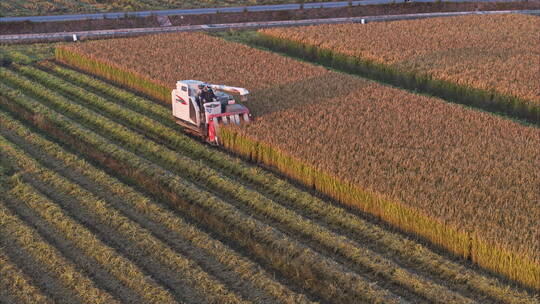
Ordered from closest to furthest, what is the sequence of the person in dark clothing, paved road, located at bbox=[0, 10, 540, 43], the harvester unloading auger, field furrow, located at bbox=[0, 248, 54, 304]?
field furrow, located at bbox=[0, 248, 54, 304] < the harvester unloading auger < the person in dark clothing < paved road, located at bbox=[0, 10, 540, 43]

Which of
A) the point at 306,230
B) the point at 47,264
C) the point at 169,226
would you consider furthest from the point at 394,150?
the point at 47,264

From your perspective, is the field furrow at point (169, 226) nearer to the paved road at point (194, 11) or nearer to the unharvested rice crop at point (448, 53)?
the unharvested rice crop at point (448, 53)

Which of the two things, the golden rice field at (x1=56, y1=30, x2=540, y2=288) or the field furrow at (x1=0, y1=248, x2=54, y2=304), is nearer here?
the field furrow at (x1=0, y1=248, x2=54, y2=304)

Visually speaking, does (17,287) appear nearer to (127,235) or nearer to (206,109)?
(127,235)

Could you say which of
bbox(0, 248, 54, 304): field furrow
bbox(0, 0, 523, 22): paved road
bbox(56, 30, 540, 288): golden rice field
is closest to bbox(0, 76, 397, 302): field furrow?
bbox(56, 30, 540, 288): golden rice field

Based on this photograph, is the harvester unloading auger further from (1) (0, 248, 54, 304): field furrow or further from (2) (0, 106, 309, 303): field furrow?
(1) (0, 248, 54, 304): field furrow

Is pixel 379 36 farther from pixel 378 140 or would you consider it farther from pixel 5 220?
pixel 5 220

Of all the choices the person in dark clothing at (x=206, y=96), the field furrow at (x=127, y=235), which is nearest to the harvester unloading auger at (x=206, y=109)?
the person in dark clothing at (x=206, y=96)
